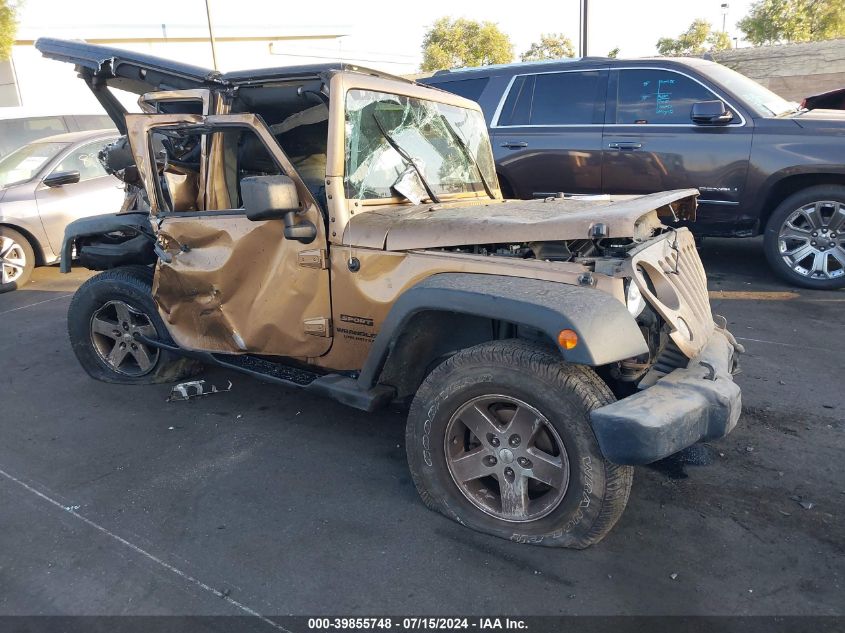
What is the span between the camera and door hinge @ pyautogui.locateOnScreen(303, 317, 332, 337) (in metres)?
3.48

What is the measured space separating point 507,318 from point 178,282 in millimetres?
2243

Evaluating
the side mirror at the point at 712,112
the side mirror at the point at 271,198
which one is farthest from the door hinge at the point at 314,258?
the side mirror at the point at 712,112

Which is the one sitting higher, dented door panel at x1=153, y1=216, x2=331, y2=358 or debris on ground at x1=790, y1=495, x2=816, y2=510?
dented door panel at x1=153, y1=216, x2=331, y2=358

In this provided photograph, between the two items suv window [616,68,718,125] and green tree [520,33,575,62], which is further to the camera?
green tree [520,33,575,62]

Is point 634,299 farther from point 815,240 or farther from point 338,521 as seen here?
point 815,240

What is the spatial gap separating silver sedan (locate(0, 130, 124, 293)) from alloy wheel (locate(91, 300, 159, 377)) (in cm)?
325

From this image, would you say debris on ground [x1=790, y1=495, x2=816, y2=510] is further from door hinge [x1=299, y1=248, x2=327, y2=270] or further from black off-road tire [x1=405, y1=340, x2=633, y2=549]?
door hinge [x1=299, y1=248, x2=327, y2=270]

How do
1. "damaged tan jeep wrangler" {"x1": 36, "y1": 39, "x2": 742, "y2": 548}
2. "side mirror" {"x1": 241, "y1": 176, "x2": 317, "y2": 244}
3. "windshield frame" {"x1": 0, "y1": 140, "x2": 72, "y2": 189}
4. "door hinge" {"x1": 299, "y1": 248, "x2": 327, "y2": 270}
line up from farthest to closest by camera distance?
"windshield frame" {"x1": 0, "y1": 140, "x2": 72, "y2": 189}
"door hinge" {"x1": 299, "y1": 248, "x2": 327, "y2": 270}
"side mirror" {"x1": 241, "y1": 176, "x2": 317, "y2": 244}
"damaged tan jeep wrangler" {"x1": 36, "y1": 39, "x2": 742, "y2": 548}

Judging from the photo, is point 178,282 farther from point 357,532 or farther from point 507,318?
point 507,318

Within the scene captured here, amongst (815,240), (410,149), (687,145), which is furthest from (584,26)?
(410,149)

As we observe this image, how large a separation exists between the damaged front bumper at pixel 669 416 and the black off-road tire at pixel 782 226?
4.22m

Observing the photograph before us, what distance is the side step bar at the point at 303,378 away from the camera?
3.22 metres

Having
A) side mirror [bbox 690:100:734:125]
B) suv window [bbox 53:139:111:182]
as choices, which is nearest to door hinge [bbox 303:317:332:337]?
side mirror [bbox 690:100:734:125]

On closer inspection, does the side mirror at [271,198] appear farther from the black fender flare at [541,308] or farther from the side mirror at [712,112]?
the side mirror at [712,112]
